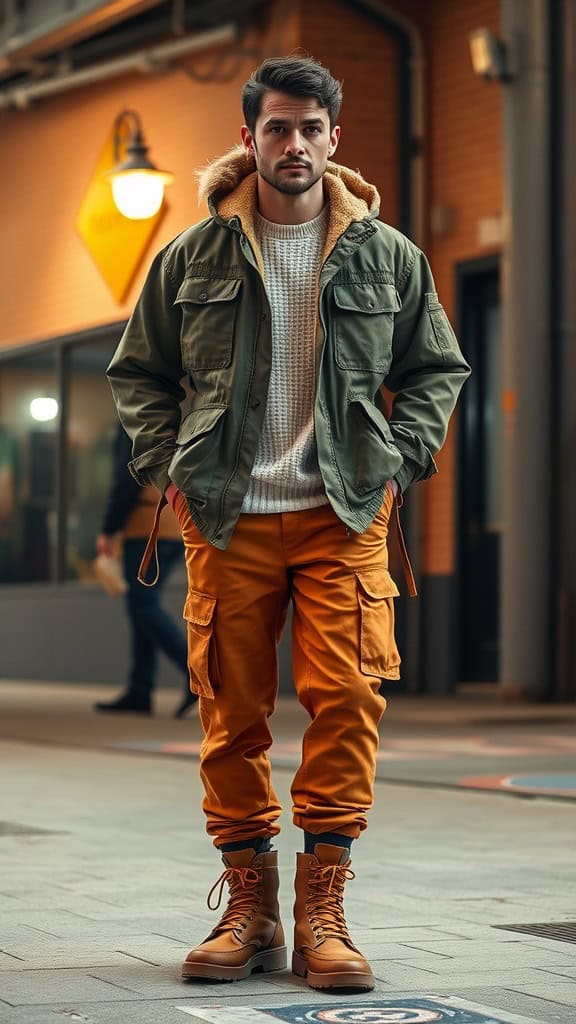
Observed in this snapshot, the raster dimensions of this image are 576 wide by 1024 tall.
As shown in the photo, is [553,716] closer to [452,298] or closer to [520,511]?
[520,511]

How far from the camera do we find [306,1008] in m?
4.00

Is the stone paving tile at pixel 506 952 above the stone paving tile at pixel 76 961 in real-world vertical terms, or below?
below

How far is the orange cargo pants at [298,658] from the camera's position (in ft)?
14.1

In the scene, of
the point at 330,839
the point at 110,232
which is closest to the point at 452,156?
the point at 110,232

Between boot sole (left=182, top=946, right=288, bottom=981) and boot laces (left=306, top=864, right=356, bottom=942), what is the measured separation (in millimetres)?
173

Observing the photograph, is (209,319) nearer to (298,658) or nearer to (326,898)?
(298,658)

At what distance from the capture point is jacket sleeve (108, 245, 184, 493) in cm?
452

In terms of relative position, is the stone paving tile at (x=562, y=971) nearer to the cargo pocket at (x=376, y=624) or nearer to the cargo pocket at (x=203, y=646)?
the cargo pocket at (x=376, y=624)

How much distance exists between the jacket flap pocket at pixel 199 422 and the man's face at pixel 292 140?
1.64ft

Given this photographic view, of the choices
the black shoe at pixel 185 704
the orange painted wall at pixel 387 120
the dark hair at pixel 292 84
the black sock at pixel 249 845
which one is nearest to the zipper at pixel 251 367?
the dark hair at pixel 292 84

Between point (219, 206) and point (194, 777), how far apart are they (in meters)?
4.82

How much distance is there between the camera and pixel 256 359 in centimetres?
436

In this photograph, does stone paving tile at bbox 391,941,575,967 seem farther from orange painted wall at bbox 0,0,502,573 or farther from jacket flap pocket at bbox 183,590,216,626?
orange painted wall at bbox 0,0,502,573

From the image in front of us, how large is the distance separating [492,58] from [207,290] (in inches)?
391
